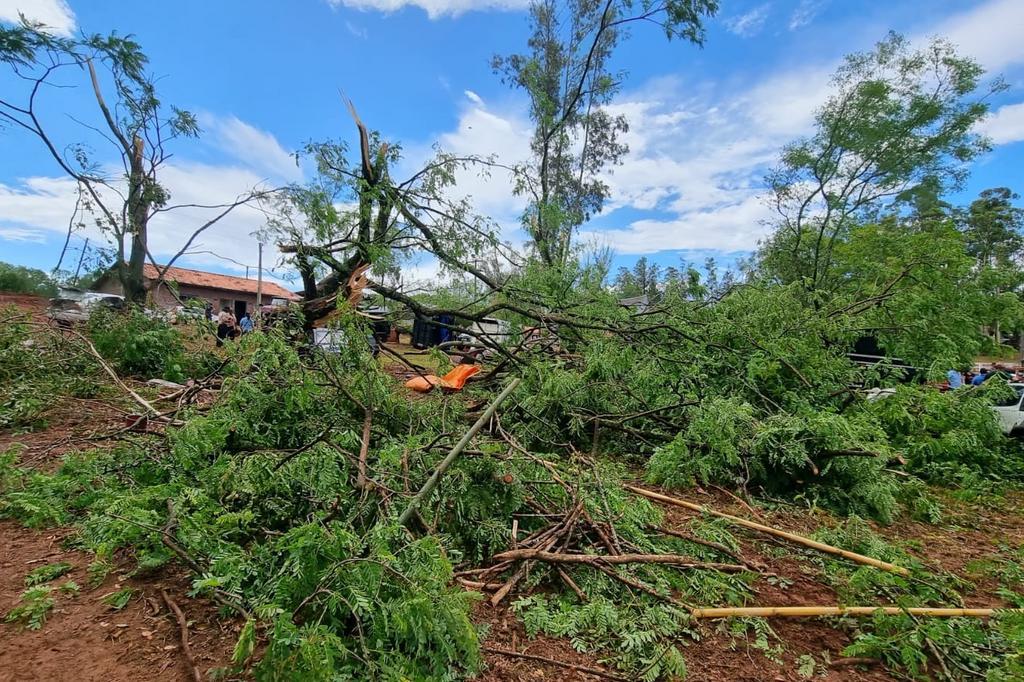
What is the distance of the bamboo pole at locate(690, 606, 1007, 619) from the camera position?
2.12 m

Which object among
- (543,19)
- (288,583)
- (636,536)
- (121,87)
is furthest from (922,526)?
(543,19)

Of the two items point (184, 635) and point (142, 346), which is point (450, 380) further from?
point (142, 346)

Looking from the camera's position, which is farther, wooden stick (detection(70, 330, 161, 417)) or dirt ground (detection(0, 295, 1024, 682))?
wooden stick (detection(70, 330, 161, 417))

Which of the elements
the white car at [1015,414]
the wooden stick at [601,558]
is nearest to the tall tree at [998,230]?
the white car at [1015,414]

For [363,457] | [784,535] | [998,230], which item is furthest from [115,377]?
[998,230]

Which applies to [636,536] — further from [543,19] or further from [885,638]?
[543,19]

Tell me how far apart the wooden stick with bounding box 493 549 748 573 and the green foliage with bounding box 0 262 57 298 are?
73.9 ft

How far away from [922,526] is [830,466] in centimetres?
69

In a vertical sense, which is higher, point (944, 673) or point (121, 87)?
point (121, 87)

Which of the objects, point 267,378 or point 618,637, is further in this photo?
point 267,378

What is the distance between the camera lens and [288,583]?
1738 mm

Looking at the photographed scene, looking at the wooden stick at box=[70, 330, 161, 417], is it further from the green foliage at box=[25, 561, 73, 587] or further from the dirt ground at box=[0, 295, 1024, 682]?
the green foliage at box=[25, 561, 73, 587]

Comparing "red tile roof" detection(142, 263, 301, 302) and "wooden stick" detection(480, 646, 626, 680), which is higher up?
"red tile roof" detection(142, 263, 301, 302)

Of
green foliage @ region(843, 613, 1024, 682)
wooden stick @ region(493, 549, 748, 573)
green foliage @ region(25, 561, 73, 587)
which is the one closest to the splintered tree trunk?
green foliage @ region(25, 561, 73, 587)
